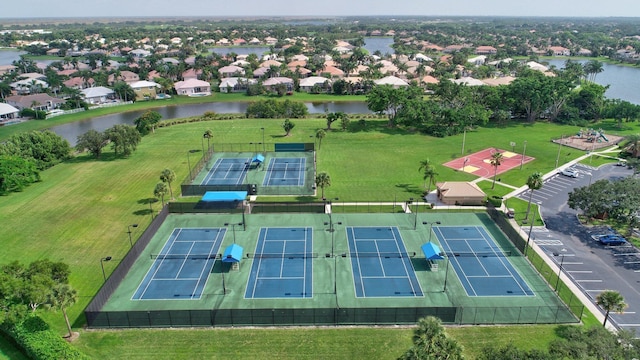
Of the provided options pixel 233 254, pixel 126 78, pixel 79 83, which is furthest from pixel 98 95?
pixel 233 254

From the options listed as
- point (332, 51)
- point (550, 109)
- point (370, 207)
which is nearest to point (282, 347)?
point (370, 207)

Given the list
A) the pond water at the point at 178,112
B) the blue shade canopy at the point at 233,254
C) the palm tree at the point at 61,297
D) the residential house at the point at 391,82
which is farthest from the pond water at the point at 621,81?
the palm tree at the point at 61,297

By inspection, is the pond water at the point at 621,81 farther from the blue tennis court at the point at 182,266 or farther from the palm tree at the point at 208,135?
the blue tennis court at the point at 182,266

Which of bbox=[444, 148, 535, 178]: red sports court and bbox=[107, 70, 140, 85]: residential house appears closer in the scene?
bbox=[444, 148, 535, 178]: red sports court

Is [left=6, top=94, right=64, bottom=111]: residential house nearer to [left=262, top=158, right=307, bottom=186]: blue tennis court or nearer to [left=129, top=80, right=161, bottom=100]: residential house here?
[left=129, top=80, right=161, bottom=100]: residential house


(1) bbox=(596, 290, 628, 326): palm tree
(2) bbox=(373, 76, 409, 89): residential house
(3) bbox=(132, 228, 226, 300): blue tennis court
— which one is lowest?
(3) bbox=(132, 228, 226, 300): blue tennis court

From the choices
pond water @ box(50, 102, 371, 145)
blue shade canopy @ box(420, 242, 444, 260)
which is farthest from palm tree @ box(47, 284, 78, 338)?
pond water @ box(50, 102, 371, 145)

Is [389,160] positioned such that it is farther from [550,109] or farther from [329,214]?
[550,109]

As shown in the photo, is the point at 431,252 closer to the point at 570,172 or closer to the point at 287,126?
the point at 570,172
